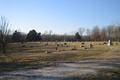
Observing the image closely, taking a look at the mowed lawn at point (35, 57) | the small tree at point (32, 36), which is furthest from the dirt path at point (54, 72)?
the small tree at point (32, 36)

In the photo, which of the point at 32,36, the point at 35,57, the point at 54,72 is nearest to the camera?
the point at 54,72

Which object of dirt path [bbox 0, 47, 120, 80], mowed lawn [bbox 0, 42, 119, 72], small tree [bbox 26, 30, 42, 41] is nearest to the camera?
dirt path [bbox 0, 47, 120, 80]

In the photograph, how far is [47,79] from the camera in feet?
17.1

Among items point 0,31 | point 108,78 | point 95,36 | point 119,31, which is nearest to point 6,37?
point 0,31

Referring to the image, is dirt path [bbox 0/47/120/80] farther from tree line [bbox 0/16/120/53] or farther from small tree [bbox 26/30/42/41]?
small tree [bbox 26/30/42/41]

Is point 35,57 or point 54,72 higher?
point 54,72

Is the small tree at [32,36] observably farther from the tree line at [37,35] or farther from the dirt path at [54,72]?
the dirt path at [54,72]

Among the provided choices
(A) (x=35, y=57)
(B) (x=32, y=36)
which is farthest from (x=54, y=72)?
(B) (x=32, y=36)

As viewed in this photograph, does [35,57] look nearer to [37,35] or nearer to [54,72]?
[54,72]

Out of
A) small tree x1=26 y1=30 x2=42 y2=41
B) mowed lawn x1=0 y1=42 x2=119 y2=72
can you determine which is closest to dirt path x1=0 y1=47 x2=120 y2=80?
mowed lawn x1=0 y1=42 x2=119 y2=72

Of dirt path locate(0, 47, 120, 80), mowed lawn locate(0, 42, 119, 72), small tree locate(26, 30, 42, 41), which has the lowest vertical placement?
mowed lawn locate(0, 42, 119, 72)

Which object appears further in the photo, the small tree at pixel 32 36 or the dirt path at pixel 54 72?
the small tree at pixel 32 36

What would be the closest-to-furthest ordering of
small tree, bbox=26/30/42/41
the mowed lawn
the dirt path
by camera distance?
the dirt path
the mowed lawn
small tree, bbox=26/30/42/41

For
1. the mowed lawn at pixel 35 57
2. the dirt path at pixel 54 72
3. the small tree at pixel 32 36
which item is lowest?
the mowed lawn at pixel 35 57
